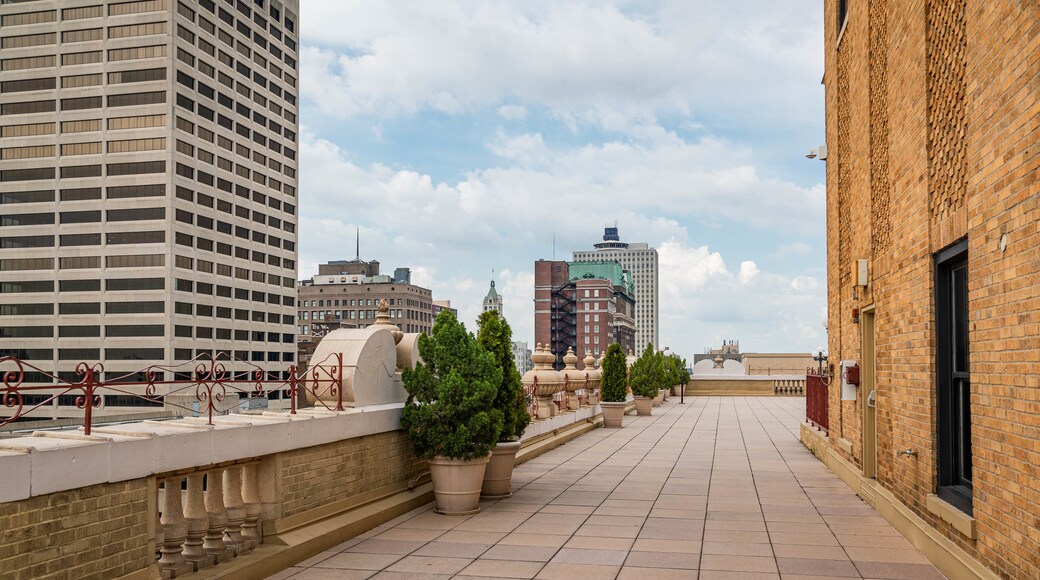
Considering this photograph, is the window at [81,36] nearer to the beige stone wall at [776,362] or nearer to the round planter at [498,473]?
the beige stone wall at [776,362]

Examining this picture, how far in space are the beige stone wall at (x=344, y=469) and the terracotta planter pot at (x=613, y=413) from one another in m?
13.1

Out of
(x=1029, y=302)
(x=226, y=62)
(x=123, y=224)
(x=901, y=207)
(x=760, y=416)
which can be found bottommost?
(x=760, y=416)

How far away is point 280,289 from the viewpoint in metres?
123

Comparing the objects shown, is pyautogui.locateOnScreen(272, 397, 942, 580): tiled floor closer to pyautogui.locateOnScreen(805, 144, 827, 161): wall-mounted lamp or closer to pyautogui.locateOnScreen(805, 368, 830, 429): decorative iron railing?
pyautogui.locateOnScreen(805, 368, 830, 429): decorative iron railing

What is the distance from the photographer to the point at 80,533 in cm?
512

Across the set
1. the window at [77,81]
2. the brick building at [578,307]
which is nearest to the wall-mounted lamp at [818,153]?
the window at [77,81]

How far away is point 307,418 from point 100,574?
2.65 metres

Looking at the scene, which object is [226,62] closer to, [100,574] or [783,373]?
[783,373]

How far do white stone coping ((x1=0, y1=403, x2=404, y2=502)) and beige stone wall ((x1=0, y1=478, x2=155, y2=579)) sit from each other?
0.08m

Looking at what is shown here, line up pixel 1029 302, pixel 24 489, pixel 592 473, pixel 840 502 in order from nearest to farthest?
pixel 24 489, pixel 1029 302, pixel 840 502, pixel 592 473

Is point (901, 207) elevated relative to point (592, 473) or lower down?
elevated

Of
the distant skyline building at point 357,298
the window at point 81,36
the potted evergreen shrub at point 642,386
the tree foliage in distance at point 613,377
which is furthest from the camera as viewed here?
the distant skyline building at point 357,298

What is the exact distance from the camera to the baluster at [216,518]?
6633mm

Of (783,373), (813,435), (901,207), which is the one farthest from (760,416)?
(783,373)
